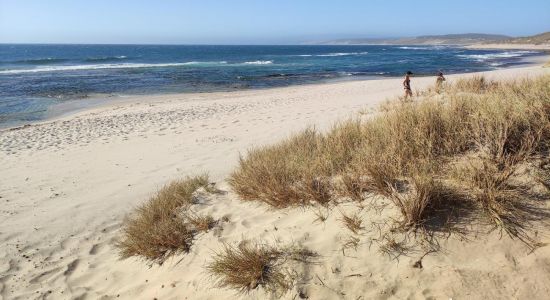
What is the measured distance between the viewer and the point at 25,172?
7895mm

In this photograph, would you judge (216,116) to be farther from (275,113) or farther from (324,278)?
(324,278)

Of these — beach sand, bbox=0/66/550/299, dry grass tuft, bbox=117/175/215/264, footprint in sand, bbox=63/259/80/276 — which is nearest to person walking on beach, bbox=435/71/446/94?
beach sand, bbox=0/66/550/299

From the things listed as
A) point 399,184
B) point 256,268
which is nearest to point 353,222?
point 399,184

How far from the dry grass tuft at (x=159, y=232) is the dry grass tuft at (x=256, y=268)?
81 cm

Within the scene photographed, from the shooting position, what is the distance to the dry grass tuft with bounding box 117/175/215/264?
4.30 metres

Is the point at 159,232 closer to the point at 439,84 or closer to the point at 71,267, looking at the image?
the point at 71,267

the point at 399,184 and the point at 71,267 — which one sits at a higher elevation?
the point at 399,184

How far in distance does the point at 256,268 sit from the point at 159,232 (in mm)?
1489

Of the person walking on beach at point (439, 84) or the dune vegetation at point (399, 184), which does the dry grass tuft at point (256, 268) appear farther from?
the person walking on beach at point (439, 84)

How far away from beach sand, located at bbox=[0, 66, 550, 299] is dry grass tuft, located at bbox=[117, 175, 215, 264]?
13 centimetres

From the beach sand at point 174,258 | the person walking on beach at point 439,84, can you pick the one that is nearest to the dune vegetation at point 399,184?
the beach sand at point 174,258

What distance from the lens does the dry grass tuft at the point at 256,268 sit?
3314mm

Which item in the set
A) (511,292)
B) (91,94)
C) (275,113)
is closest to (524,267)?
(511,292)

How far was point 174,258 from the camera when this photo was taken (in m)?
4.16
